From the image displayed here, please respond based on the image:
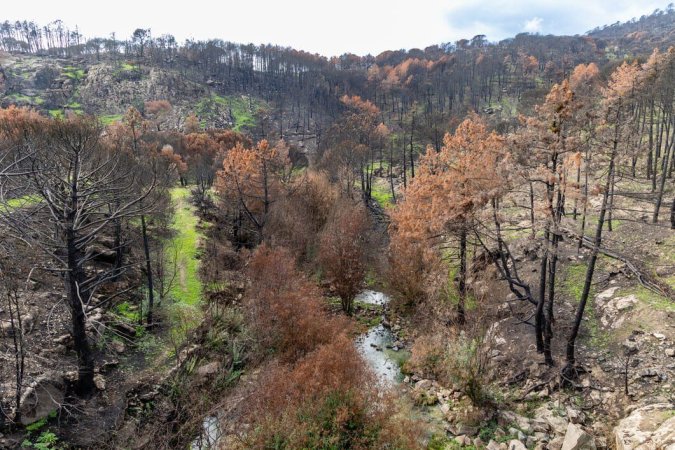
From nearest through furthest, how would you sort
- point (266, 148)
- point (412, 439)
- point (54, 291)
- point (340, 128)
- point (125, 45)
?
point (412, 439)
point (54, 291)
point (266, 148)
point (340, 128)
point (125, 45)

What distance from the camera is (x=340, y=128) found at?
79000mm

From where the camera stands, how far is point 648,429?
12695 mm

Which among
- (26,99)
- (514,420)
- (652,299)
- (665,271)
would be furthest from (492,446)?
(26,99)

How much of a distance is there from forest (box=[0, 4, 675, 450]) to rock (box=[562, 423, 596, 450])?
7 centimetres

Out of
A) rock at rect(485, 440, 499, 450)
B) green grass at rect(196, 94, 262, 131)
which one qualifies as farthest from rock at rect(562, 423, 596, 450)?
green grass at rect(196, 94, 262, 131)

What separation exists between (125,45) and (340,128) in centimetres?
10188

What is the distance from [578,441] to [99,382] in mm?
18550

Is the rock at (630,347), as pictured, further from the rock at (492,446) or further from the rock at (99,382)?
the rock at (99,382)

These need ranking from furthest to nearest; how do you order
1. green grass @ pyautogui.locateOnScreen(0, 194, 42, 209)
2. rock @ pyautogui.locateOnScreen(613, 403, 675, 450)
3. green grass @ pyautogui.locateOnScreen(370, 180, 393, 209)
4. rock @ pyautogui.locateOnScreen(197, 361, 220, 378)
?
1. green grass @ pyautogui.locateOnScreen(370, 180, 393, 209)
2. rock @ pyautogui.locateOnScreen(197, 361, 220, 378)
3. rock @ pyautogui.locateOnScreen(613, 403, 675, 450)
4. green grass @ pyautogui.locateOnScreen(0, 194, 42, 209)

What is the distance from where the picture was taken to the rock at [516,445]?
554 inches

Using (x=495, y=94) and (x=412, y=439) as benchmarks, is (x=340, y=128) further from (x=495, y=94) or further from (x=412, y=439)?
(x=412, y=439)

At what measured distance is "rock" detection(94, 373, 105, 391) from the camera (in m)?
17.1

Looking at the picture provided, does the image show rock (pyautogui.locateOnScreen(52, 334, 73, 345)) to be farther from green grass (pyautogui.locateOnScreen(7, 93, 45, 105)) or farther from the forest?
green grass (pyautogui.locateOnScreen(7, 93, 45, 105))

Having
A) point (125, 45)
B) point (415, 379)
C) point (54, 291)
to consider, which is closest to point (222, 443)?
point (415, 379)
